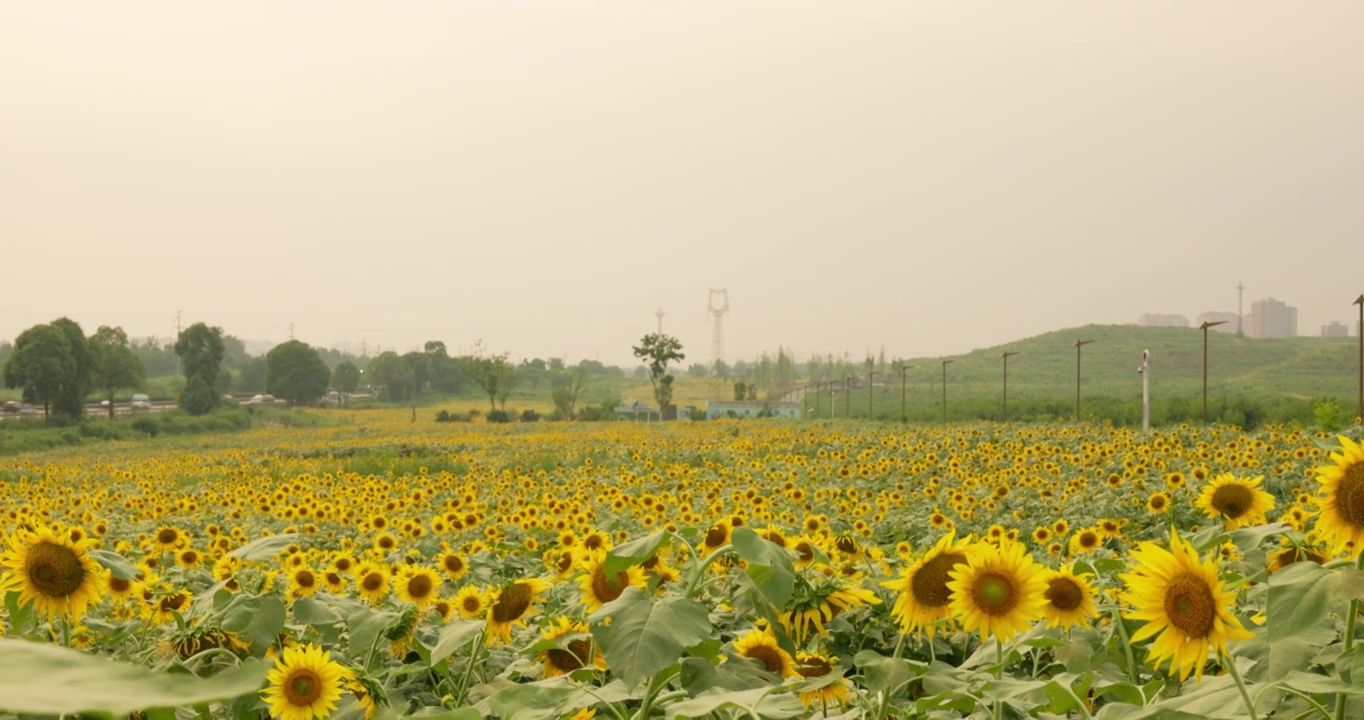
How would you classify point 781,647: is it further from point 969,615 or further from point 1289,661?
point 1289,661

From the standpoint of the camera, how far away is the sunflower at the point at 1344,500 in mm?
1545

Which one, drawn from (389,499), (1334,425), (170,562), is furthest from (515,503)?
(1334,425)

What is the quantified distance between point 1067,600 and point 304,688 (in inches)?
58.6

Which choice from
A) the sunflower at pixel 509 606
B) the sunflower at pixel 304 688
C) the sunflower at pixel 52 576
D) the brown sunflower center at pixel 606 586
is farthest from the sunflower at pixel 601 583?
the sunflower at pixel 52 576

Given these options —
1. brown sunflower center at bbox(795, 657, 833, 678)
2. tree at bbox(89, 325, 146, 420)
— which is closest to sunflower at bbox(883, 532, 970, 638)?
brown sunflower center at bbox(795, 657, 833, 678)

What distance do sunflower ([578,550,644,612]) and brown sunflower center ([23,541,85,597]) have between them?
1.07m

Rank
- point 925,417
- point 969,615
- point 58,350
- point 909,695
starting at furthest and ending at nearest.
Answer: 1. point 58,350
2. point 925,417
3. point 909,695
4. point 969,615

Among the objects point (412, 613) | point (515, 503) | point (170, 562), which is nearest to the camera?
point (412, 613)

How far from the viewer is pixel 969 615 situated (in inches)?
73.0

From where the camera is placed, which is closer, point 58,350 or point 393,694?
point 393,694

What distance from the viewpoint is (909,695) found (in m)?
2.58

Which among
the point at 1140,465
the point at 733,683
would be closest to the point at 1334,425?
the point at 1140,465

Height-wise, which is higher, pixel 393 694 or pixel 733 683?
pixel 733 683

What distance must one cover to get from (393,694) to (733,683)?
2.67 feet
